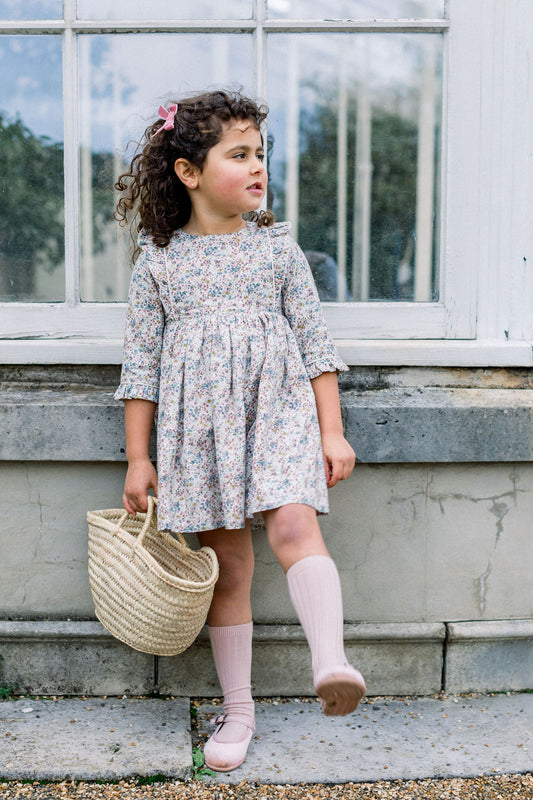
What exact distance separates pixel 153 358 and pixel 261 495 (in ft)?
1.65

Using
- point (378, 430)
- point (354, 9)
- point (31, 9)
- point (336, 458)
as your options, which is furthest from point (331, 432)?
point (31, 9)

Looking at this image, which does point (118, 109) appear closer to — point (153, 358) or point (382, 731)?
point (153, 358)

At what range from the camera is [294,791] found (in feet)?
6.97

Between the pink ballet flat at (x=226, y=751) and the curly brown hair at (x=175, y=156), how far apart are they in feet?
4.34

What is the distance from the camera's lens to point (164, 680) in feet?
8.61

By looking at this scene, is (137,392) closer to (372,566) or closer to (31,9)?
(372,566)

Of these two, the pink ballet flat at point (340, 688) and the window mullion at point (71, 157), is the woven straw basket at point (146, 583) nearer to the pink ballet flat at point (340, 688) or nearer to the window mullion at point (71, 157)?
the pink ballet flat at point (340, 688)

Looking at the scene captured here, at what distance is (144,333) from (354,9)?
1.20 meters

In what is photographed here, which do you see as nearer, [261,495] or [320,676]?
[320,676]

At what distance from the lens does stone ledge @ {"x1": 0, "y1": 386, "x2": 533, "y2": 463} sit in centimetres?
254

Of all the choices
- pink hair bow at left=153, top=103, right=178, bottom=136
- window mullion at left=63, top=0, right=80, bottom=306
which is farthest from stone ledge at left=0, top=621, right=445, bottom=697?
pink hair bow at left=153, top=103, right=178, bottom=136

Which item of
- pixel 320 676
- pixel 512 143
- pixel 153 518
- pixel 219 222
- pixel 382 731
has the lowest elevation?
pixel 382 731

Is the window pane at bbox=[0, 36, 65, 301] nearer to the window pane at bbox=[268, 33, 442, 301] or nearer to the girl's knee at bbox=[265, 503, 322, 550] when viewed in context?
the window pane at bbox=[268, 33, 442, 301]

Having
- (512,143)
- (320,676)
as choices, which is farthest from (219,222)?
(320,676)
